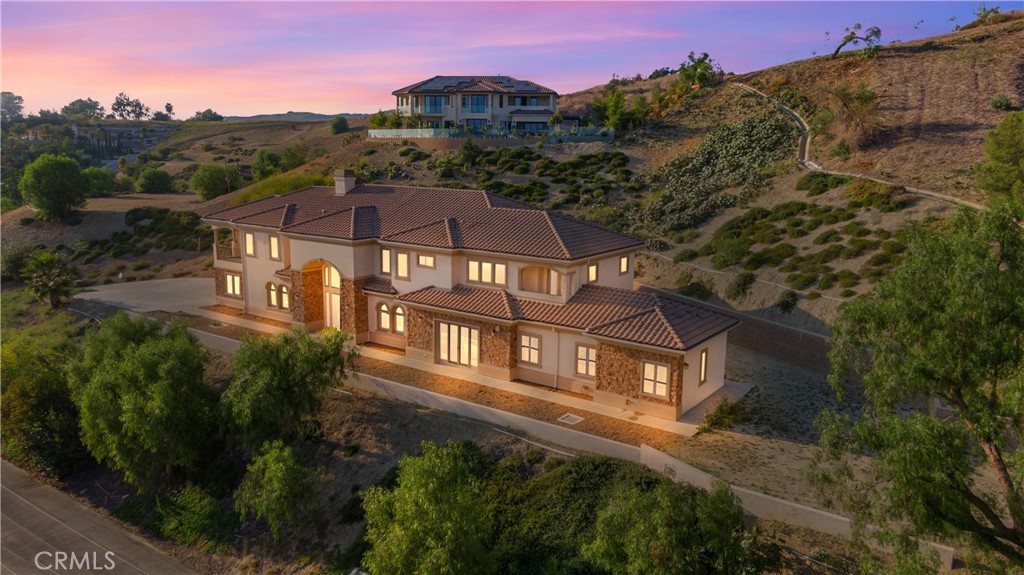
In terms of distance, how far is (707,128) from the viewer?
8075 cm

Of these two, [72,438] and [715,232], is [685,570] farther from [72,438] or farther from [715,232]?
[715,232]

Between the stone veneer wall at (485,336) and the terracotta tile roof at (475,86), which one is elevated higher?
the terracotta tile roof at (475,86)

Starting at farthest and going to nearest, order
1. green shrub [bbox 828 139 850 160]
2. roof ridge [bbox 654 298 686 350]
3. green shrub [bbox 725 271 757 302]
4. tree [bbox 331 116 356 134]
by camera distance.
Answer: tree [bbox 331 116 356 134], green shrub [bbox 828 139 850 160], green shrub [bbox 725 271 757 302], roof ridge [bbox 654 298 686 350]

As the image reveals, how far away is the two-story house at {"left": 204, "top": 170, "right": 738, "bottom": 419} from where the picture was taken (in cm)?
2895

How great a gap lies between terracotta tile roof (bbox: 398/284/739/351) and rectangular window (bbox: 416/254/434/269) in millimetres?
1367

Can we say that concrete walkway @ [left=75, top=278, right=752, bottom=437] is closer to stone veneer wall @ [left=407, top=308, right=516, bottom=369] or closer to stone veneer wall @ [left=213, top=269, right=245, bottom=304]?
stone veneer wall @ [left=407, top=308, right=516, bottom=369]

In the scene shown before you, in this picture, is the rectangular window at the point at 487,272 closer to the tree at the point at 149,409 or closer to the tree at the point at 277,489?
the tree at the point at 277,489

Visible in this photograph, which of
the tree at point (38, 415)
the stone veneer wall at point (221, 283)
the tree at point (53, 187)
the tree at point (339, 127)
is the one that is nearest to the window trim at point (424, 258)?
the stone veneer wall at point (221, 283)

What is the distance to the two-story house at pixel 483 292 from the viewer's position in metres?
29.0

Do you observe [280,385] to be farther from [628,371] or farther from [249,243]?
[249,243]

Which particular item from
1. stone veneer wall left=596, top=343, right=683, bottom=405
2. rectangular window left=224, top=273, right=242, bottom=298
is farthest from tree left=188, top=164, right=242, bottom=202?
stone veneer wall left=596, top=343, right=683, bottom=405

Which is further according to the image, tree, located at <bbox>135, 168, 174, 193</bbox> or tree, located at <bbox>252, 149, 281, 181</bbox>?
tree, located at <bbox>135, 168, 174, 193</bbox>

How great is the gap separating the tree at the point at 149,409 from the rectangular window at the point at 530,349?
1387cm

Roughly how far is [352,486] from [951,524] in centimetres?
2039
